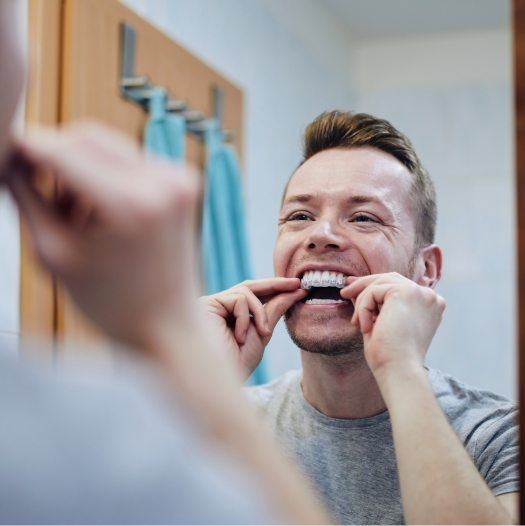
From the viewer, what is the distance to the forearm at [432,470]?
894mm

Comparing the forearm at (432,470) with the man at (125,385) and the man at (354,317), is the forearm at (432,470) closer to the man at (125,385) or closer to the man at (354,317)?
the man at (354,317)

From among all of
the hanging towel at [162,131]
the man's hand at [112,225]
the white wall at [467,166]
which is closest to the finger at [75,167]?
the man's hand at [112,225]

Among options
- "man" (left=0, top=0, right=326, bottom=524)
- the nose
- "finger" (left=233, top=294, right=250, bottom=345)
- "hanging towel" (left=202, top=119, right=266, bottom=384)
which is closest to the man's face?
the nose

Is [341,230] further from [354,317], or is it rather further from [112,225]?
[112,225]

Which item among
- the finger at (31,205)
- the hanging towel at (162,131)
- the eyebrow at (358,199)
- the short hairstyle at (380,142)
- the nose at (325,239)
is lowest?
the finger at (31,205)

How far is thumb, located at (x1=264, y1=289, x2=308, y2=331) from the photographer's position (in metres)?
1.35

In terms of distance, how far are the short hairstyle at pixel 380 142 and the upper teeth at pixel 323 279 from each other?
196 millimetres

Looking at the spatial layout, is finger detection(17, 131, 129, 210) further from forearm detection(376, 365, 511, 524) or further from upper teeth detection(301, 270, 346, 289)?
upper teeth detection(301, 270, 346, 289)

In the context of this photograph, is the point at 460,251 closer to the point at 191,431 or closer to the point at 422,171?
the point at 422,171

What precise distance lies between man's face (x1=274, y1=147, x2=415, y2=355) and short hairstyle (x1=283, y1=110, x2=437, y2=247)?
0.7 inches

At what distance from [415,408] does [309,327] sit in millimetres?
438

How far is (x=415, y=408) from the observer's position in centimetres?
94

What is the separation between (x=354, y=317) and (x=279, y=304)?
243 millimetres

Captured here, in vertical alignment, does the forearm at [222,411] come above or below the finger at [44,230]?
below
